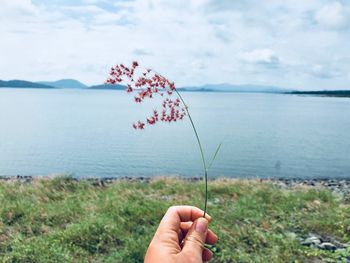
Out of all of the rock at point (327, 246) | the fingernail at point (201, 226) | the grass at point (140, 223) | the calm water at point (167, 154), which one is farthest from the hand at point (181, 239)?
the calm water at point (167, 154)

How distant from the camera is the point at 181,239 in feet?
9.90

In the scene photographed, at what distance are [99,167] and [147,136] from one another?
26405 millimetres

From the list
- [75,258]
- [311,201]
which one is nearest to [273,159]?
[311,201]

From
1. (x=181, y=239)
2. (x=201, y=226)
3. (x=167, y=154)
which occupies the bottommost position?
(x=167, y=154)

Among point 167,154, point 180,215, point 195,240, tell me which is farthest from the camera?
point 167,154

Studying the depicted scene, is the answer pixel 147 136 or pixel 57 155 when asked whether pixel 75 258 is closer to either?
pixel 57 155

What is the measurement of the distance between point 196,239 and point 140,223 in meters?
9.07

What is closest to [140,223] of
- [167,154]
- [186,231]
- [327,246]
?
[327,246]

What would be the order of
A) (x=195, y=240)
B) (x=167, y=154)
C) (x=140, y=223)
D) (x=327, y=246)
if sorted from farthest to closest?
(x=167, y=154) → (x=140, y=223) → (x=327, y=246) → (x=195, y=240)

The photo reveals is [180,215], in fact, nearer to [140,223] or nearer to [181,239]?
[181,239]

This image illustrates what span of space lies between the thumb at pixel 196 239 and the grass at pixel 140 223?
6.29 metres

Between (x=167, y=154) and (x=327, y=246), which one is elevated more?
(x=327, y=246)

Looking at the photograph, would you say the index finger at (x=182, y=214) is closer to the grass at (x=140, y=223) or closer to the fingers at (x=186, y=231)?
the fingers at (x=186, y=231)

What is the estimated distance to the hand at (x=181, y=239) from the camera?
8.58 ft
